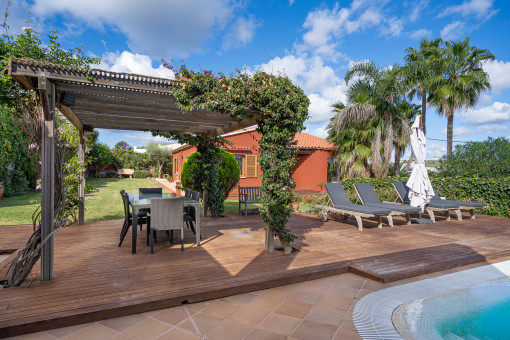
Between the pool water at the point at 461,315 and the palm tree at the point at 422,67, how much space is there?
11321 millimetres

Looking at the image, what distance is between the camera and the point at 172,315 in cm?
268

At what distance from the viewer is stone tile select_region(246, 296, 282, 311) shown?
2859 mm

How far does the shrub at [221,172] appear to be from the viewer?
8.18 meters

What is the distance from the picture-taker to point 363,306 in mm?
2842

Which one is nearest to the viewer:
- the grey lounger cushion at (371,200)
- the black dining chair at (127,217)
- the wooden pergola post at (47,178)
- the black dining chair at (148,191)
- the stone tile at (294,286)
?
the wooden pergola post at (47,178)

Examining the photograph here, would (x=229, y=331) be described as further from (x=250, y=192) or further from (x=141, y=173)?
(x=141, y=173)

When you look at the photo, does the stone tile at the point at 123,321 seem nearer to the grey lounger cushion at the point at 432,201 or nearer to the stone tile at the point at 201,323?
the stone tile at the point at 201,323

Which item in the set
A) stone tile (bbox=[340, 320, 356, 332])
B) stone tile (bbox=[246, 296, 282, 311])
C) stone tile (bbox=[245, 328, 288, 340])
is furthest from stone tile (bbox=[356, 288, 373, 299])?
stone tile (bbox=[245, 328, 288, 340])

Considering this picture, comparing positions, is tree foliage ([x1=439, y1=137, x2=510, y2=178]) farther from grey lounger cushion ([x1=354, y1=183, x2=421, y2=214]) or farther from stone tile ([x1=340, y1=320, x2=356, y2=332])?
stone tile ([x1=340, y1=320, x2=356, y2=332])

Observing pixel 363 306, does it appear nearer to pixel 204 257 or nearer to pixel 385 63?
pixel 204 257

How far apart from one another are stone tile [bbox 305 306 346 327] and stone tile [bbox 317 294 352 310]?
8 centimetres

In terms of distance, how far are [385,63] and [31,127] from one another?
13559 millimetres

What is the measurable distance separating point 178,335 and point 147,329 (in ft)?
0.98

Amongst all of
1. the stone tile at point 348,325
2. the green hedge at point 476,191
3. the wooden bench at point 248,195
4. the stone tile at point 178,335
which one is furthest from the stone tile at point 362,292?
the green hedge at point 476,191
